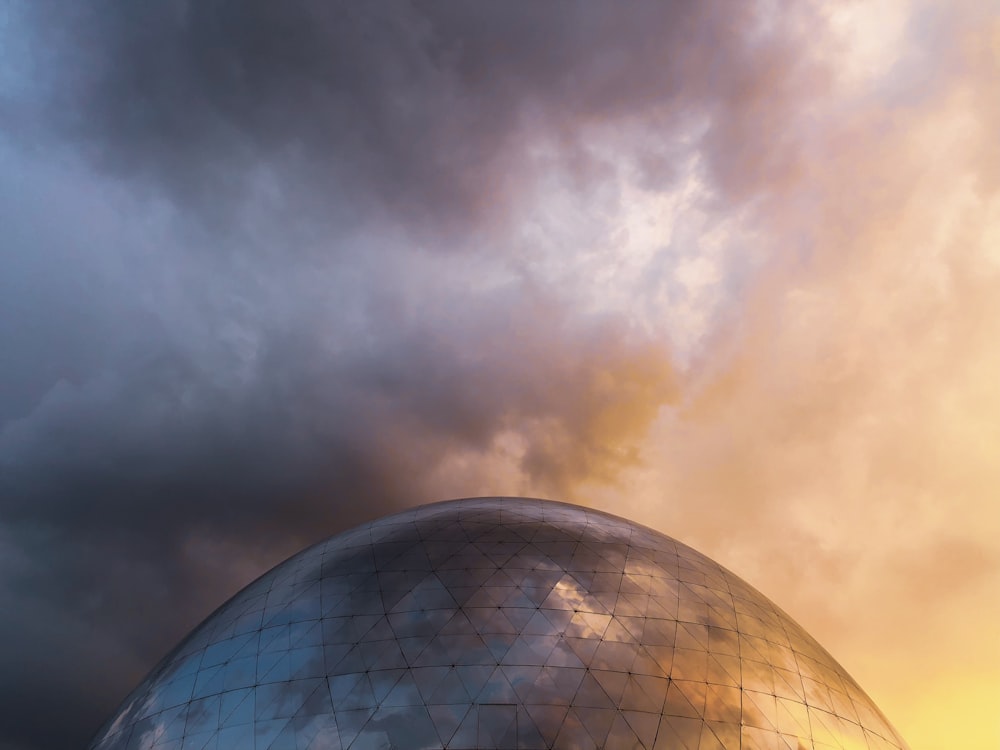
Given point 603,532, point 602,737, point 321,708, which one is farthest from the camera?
point 603,532

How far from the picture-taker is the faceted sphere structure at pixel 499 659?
40.9ft

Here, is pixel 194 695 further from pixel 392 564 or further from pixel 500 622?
pixel 500 622

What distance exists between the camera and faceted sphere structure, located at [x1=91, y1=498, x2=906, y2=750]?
12.5 m

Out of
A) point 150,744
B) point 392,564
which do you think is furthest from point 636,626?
point 150,744

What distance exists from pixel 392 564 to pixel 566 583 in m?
4.97

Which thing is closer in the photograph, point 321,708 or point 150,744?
point 321,708

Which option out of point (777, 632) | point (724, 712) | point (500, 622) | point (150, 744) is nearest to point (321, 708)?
point (500, 622)

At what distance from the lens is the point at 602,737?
39.6ft

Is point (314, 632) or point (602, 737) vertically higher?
point (314, 632)

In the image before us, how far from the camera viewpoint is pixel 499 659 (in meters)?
13.3

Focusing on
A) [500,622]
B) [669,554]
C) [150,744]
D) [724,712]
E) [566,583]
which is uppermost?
[669,554]

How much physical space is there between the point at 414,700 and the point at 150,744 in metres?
7.29

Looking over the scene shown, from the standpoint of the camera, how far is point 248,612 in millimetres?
17547

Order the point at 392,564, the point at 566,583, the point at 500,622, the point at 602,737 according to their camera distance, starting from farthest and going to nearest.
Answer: the point at 392,564
the point at 566,583
the point at 500,622
the point at 602,737
